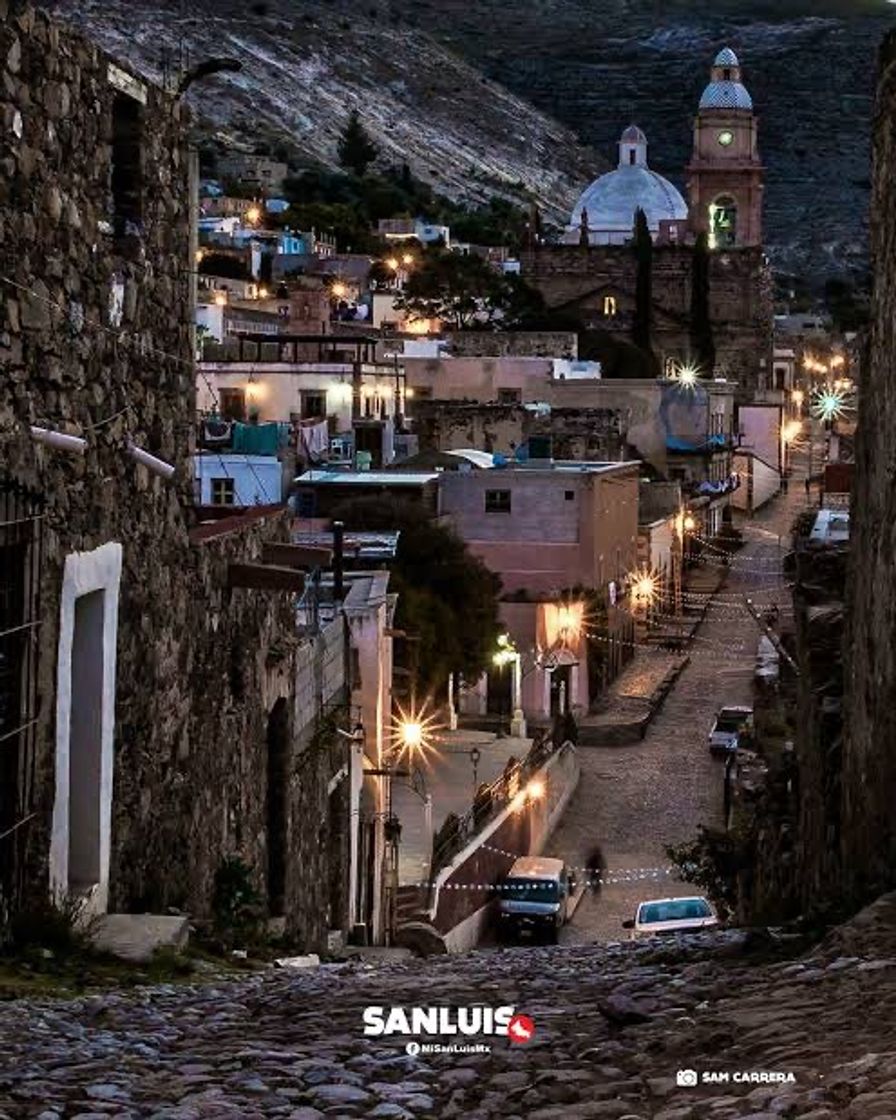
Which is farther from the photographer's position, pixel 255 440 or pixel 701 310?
pixel 701 310

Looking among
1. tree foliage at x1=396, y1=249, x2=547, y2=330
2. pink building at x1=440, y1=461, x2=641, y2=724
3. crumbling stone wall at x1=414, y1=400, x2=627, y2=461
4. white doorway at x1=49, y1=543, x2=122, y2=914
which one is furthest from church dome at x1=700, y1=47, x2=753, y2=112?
white doorway at x1=49, y1=543, x2=122, y2=914

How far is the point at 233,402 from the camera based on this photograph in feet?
→ 135

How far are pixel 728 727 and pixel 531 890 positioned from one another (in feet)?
39.1

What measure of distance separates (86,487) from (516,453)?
127 feet

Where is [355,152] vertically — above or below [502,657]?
above

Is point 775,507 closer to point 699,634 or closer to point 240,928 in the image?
point 699,634

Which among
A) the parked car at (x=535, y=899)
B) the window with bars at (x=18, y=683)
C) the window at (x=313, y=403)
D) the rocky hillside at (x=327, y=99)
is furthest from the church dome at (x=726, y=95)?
the window with bars at (x=18, y=683)

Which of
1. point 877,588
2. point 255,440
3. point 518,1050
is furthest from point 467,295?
point 518,1050

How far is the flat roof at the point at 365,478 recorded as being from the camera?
115 feet

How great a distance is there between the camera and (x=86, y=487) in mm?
8000

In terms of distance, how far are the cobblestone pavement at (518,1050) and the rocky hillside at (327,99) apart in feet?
424

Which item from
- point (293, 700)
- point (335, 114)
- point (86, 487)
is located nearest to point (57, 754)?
point (86, 487)

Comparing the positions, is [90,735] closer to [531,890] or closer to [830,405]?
[531,890]

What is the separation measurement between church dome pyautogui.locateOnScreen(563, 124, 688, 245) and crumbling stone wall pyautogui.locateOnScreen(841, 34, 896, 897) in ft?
267
